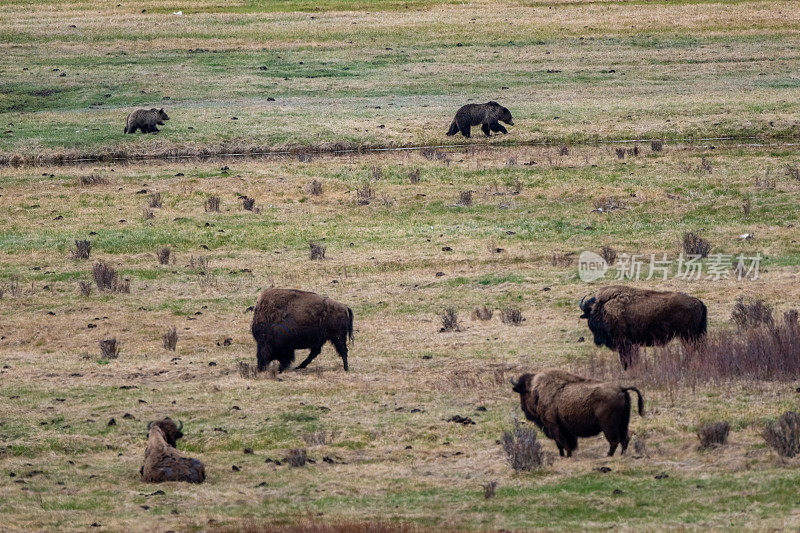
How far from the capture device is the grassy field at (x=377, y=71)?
136 ft

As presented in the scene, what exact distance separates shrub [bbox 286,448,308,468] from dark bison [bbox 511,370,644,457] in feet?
9.39

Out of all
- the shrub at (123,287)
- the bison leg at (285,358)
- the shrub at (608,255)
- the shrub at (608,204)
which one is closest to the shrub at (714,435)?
the bison leg at (285,358)

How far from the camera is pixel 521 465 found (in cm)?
1364

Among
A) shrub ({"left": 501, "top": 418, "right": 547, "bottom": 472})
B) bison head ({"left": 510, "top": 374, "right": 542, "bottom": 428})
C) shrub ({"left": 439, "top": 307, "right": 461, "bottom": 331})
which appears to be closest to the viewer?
shrub ({"left": 501, "top": 418, "right": 547, "bottom": 472})

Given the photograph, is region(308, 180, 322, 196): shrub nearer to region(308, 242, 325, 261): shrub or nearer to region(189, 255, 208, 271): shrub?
region(308, 242, 325, 261): shrub

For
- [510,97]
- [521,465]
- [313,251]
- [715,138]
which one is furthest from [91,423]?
[510,97]

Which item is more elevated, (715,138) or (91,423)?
(715,138)

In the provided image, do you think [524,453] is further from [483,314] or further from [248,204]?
[248,204]

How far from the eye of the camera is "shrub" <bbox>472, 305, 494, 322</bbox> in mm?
22109

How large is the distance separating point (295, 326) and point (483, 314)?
4.65m

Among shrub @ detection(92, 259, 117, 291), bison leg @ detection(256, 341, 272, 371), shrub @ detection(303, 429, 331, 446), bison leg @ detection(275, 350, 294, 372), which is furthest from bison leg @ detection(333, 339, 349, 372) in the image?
shrub @ detection(92, 259, 117, 291)

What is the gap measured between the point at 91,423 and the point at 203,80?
38.5 metres

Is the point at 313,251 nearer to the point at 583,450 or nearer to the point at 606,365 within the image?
the point at 606,365

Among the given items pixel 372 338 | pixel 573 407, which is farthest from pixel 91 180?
pixel 573 407
